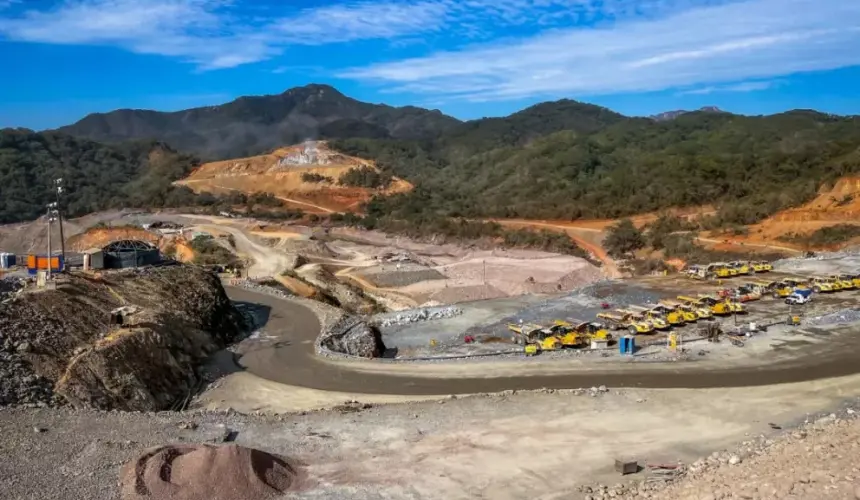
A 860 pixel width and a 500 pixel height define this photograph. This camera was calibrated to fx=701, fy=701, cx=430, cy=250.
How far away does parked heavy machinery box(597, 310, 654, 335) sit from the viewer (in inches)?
1266

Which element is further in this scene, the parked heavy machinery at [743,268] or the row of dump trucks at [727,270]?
the parked heavy machinery at [743,268]

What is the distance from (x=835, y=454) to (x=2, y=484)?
16410mm

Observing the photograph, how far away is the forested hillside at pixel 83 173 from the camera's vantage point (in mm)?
105125

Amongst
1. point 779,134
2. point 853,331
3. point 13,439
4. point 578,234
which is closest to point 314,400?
point 13,439

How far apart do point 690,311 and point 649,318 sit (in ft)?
8.23

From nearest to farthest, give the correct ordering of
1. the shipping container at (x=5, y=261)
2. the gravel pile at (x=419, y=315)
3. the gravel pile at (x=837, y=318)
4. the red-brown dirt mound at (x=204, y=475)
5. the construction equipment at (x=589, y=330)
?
the red-brown dirt mound at (x=204, y=475) < the construction equipment at (x=589, y=330) < the gravel pile at (x=837, y=318) < the gravel pile at (x=419, y=315) < the shipping container at (x=5, y=261)

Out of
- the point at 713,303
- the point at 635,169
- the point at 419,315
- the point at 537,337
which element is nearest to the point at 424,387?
the point at 537,337

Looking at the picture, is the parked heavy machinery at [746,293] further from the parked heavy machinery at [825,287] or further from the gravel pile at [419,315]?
the gravel pile at [419,315]

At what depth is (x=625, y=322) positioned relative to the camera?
33969 mm

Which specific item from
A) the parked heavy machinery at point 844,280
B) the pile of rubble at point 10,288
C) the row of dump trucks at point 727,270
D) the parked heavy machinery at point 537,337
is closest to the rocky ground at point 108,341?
the pile of rubble at point 10,288

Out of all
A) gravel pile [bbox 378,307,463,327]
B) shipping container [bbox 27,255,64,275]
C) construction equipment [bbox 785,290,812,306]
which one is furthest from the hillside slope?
construction equipment [bbox 785,290,812,306]

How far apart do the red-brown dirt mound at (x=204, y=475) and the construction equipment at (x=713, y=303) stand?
26.0 m

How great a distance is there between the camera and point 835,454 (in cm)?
1337

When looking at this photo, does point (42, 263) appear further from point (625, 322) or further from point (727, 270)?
point (727, 270)
